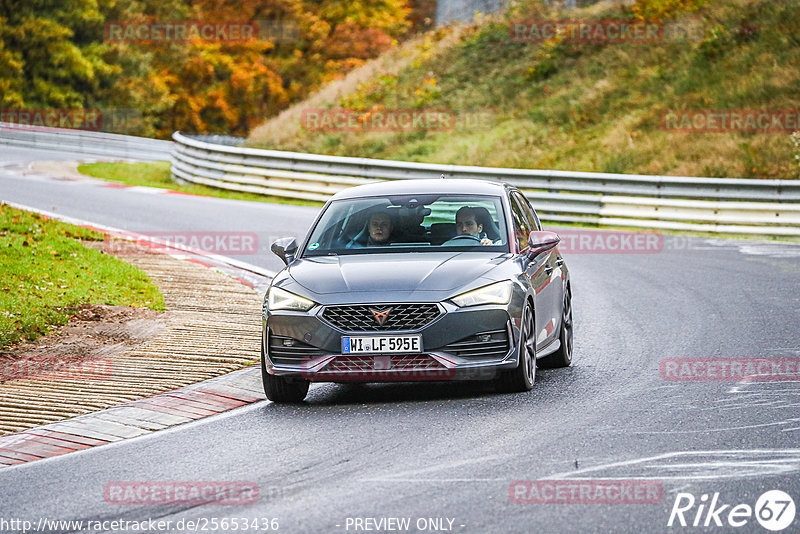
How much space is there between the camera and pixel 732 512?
6098 millimetres

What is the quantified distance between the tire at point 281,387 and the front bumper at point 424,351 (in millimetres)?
188

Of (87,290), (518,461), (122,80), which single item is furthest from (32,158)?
(518,461)

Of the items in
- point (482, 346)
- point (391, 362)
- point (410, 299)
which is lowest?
point (391, 362)

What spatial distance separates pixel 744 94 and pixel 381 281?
24151 mm

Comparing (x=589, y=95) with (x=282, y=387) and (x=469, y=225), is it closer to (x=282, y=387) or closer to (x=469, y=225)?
(x=469, y=225)

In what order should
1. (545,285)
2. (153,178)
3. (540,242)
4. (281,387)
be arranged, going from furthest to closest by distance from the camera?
(153,178) < (545,285) < (540,242) < (281,387)

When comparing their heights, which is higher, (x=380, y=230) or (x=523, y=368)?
(x=380, y=230)

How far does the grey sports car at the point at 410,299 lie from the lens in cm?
889

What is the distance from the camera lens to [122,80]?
59.1 metres

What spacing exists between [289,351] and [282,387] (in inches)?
15.2

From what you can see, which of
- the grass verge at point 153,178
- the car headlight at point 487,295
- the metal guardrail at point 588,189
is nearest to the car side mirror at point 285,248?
the car headlight at point 487,295

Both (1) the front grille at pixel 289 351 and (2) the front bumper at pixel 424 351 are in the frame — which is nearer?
(2) the front bumper at pixel 424 351

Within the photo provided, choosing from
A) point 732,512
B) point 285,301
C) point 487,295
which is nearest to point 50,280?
point 285,301

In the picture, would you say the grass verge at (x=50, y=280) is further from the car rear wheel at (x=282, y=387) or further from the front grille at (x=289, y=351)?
the front grille at (x=289, y=351)
